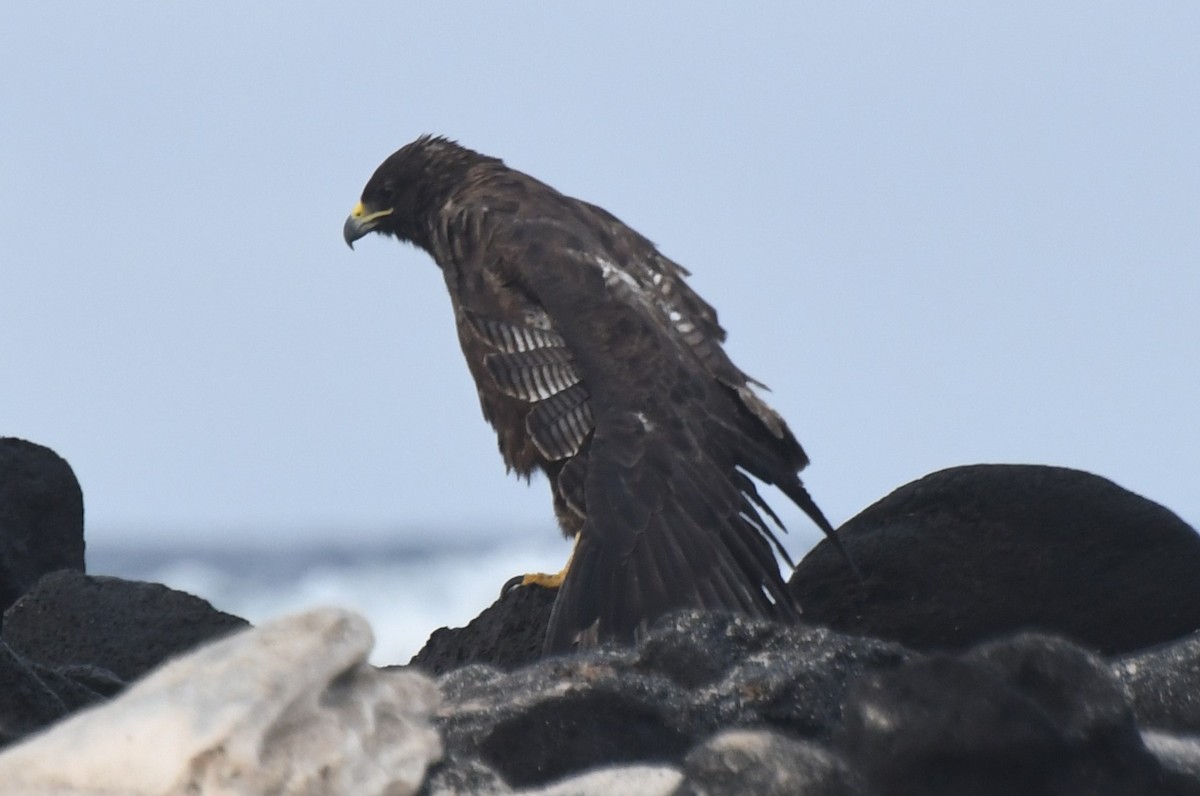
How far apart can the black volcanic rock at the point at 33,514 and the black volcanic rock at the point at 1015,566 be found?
10.9 feet

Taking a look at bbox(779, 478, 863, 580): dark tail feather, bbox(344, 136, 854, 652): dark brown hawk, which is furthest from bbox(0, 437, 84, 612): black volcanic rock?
bbox(779, 478, 863, 580): dark tail feather

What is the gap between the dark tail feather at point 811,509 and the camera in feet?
22.4

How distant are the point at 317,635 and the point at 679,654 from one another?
1.44 meters

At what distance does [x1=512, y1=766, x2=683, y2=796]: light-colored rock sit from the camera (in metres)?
3.45

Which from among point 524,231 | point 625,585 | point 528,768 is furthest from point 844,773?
point 524,231

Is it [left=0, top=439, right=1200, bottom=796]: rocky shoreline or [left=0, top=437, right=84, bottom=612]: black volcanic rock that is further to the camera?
[left=0, top=437, right=84, bottom=612]: black volcanic rock

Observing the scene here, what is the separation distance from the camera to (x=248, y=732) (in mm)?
3141

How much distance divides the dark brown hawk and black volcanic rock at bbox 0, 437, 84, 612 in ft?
6.05

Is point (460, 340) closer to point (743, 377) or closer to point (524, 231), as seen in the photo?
point (524, 231)

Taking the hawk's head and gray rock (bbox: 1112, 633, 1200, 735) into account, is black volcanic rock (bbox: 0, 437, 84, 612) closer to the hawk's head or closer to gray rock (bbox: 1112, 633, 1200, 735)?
the hawk's head

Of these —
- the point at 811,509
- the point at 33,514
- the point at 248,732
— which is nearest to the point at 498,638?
the point at 811,509

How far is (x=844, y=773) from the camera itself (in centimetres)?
340

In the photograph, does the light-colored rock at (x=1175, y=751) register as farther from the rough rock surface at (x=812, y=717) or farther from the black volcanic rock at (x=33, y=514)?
the black volcanic rock at (x=33, y=514)

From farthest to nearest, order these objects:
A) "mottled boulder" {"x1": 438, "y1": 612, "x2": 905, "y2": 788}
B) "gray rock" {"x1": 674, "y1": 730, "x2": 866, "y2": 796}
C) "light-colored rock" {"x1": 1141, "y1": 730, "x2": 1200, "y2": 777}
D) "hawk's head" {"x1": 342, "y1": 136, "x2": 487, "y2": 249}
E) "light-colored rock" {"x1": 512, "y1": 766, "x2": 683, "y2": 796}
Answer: "hawk's head" {"x1": 342, "y1": 136, "x2": 487, "y2": 249}
"mottled boulder" {"x1": 438, "y1": 612, "x2": 905, "y2": 788}
"light-colored rock" {"x1": 1141, "y1": 730, "x2": 1200, "y2": 777}
"light-colored rock" {"x1": 512, "y1": 766, "x2": 683, "y2": 796}
"gray rock" {"x1": 674, "y1": 730, "x2": 866, "y2": 796}
